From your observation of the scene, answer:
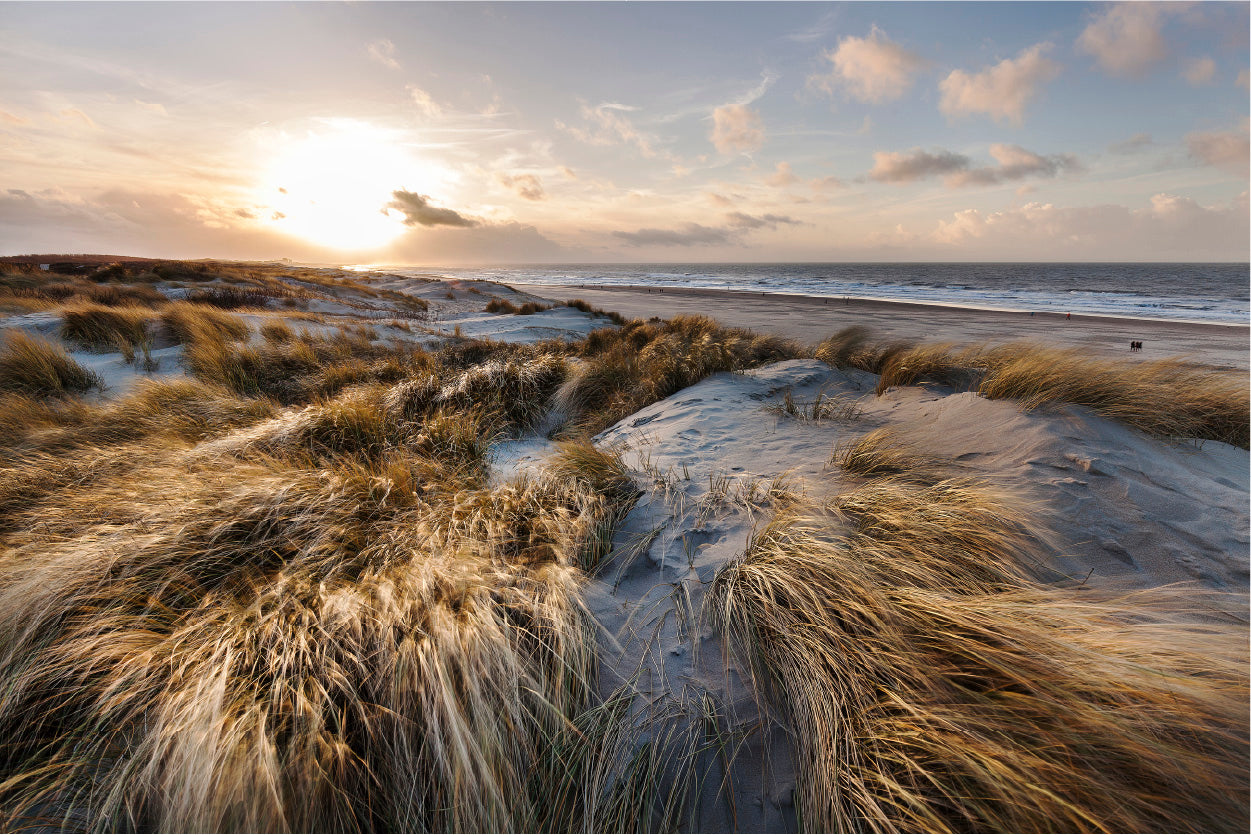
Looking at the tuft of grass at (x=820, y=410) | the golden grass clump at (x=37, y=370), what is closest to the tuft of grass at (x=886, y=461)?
the tuft of grass at (x=820, y=410)

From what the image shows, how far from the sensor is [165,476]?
8.72ft

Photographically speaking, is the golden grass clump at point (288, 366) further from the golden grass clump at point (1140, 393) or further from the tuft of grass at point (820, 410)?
the golden grass clump at point (1140, 393)

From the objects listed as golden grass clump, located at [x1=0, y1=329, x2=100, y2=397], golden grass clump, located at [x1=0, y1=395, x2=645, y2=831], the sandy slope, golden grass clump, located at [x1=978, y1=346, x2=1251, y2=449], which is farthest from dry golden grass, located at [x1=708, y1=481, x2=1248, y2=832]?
golden grass clump, located at [x1=0, y1=329, x2=100, y2=397]

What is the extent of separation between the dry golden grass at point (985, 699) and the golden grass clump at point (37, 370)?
7.79 meters

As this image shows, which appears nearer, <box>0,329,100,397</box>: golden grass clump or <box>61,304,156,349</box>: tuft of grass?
<box>0,329,100,397</box>: golden grass clump

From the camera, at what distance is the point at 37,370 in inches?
204

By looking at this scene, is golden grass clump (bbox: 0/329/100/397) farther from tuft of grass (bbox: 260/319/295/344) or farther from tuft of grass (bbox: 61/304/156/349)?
tuft of grass (bbox: 260/319/295/344)

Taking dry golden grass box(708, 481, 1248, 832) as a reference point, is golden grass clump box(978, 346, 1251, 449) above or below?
above

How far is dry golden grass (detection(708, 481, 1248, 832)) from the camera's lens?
1062mm

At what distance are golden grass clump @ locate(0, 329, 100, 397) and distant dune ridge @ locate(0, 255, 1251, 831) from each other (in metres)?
2.40

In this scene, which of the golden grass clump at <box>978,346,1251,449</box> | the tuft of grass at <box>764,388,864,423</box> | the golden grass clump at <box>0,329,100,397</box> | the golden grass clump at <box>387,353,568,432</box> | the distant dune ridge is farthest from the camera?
the golden grass clump at <box>0,329,100,397</box>

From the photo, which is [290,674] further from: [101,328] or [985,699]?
[101,328]

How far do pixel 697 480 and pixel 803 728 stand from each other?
1769 mm

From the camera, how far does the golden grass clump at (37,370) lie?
16.7 ft
